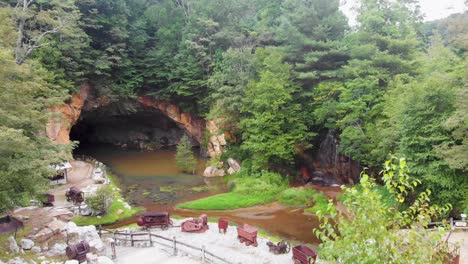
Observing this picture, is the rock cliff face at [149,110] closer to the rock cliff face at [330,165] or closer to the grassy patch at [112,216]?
the grassy patch at [112,216]

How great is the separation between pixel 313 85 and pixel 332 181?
8376mm

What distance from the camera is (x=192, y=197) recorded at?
2773cm

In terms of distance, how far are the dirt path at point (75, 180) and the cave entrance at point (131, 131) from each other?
12.8m

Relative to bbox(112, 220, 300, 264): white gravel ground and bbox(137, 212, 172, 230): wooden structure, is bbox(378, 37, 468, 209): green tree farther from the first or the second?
bbox(137, 212, 172, 230): wooden structure

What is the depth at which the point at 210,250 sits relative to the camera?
682 inches

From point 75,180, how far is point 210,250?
54.7 feet

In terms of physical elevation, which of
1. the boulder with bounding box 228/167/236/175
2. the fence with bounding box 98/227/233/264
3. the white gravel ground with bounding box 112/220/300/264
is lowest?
the white gravel ground with bounding box 112/220/300/264

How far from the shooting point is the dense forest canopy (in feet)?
62.7

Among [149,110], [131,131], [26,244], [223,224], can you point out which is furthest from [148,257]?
[131,131]

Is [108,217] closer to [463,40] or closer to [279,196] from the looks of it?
[279,196]

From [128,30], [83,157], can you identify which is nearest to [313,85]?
[128,30]

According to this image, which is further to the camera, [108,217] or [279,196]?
[279,196]

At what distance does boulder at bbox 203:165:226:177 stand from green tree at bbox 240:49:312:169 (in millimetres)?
4150

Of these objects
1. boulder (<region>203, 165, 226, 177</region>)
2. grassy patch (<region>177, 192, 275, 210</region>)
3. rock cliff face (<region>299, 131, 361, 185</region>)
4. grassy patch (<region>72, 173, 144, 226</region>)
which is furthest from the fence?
rock cliff face (<region>299, 131, 361, 185</region>)
